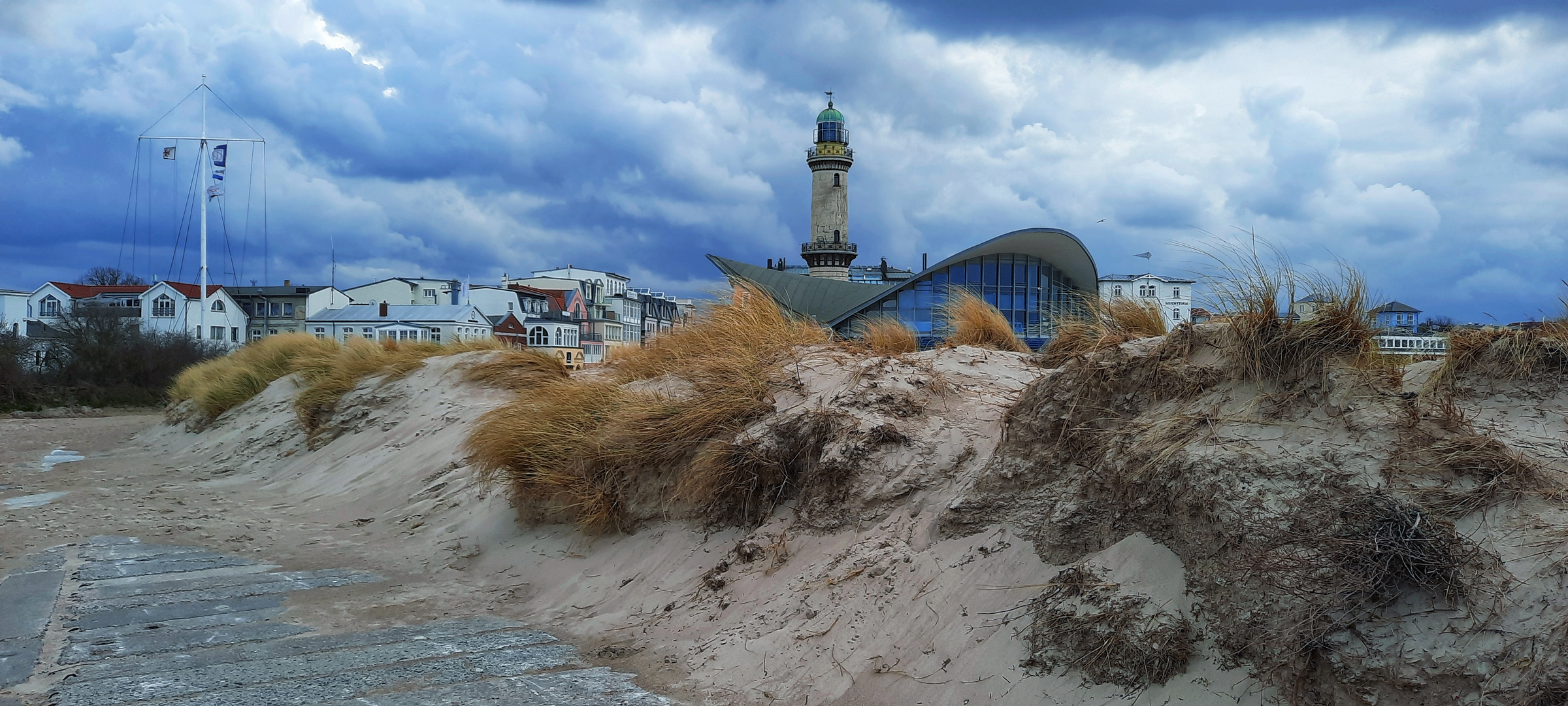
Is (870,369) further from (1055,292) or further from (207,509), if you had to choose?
(1055,292)

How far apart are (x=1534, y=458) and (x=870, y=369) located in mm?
4131

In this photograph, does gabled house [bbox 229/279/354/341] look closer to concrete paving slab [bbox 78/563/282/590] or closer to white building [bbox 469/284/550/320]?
white building [bbox 469/284/550/320]

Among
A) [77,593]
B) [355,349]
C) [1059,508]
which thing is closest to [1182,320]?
[1059,508]

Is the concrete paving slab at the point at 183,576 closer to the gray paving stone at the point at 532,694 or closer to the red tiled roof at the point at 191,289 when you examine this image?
the gray paving stone at the point at 532,694

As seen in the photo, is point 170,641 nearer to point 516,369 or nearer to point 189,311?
point 516,369

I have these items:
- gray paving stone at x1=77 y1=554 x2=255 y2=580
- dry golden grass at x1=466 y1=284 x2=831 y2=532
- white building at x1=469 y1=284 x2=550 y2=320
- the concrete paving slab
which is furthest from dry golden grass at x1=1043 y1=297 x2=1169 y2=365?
white building at x1=469 y1=284 x2=550 y2=320

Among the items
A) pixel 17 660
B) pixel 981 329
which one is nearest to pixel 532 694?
pixel 17 660

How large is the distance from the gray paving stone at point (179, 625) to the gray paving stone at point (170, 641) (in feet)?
0.23

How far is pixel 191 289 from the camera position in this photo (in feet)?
209

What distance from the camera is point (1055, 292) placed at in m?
38.5

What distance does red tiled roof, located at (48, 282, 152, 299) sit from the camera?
206ft

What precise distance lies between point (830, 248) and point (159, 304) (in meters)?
44.8

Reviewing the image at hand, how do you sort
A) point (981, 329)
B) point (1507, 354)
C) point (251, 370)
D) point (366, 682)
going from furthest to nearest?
point (251, 370)
point (981, 329)
point (366, 682)
point (1507, 354)

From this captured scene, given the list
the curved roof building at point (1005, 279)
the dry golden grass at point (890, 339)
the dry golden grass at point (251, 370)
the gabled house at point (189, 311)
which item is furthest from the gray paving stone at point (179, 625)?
the gabled house at point (189, 311)
